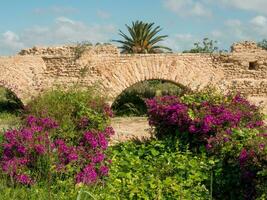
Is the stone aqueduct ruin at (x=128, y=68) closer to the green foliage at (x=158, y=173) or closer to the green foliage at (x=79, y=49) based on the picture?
the green foliage at (x=79, y=49)

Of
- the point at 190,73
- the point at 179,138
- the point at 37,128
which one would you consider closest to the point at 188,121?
the point at 179,138

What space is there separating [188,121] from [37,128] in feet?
6.98

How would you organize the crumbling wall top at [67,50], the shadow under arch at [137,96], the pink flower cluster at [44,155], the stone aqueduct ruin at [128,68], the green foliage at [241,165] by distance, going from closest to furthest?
the green foliage at [241,165] → the pink flower cluster at [44,155] → the stone aqueduct ruin at [128,68] → the crumbling wall top at [67,50] → the shadow under arch at [137,96]

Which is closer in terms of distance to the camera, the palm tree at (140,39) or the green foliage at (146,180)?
the green foliage at (146,180)

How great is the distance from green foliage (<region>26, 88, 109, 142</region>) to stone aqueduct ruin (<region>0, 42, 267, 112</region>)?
6.18 meters

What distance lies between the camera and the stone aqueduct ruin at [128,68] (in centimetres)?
1494

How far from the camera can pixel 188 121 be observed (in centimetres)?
738

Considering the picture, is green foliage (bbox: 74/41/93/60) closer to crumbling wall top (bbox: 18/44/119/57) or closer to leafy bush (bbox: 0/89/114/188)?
crumbling wall top (bbox: 18/44/119/57)

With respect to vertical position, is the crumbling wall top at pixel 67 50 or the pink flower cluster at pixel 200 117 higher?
the crumbling wall top at pixel 67 50

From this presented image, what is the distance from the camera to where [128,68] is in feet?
51.6

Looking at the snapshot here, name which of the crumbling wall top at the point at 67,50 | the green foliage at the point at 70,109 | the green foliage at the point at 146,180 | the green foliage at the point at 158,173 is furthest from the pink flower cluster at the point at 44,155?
the crumbling wall top at the point at 67,50

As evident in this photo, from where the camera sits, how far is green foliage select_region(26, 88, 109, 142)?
7.04 m

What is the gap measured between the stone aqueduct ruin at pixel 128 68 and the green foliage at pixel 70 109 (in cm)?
618

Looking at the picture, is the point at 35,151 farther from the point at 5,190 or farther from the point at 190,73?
the point at 190,73
